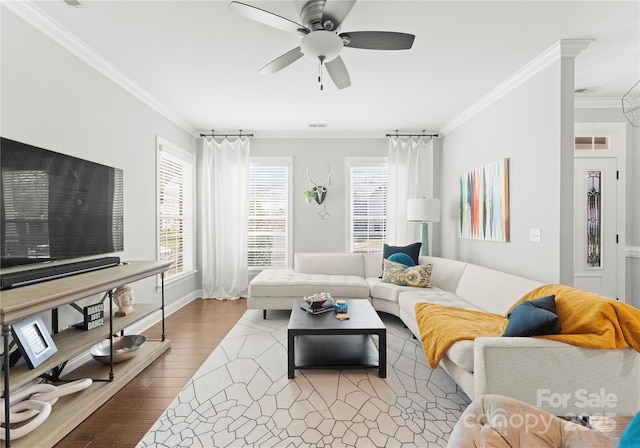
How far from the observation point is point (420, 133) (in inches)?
206

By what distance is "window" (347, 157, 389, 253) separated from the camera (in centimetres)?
533

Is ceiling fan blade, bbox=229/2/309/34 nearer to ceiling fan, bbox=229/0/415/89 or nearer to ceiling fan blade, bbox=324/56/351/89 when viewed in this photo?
ceiling fan, bbox=229/0/415/89

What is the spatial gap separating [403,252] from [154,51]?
3.58 m

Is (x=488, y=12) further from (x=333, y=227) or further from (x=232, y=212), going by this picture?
(x=232, y=212)

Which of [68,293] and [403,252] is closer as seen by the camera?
[68,293]

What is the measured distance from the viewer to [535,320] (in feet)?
6.32

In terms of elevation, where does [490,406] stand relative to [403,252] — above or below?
below

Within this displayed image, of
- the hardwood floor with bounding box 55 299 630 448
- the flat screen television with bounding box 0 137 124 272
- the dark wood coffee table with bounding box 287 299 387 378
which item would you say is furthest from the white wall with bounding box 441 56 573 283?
the flat screen television with bounding box 0 137 124 272

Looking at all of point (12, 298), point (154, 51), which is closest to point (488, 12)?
point (154, 51)

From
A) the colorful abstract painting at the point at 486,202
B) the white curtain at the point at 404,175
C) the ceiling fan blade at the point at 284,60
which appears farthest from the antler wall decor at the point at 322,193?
the ceiling fan blade at the point at 284,60

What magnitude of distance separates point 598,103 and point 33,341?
226 inches

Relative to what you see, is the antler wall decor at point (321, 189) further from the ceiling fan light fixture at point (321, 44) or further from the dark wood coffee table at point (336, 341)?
the ceiling fan light fixture at point (321, 44)

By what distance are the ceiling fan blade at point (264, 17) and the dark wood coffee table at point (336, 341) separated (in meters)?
2.14

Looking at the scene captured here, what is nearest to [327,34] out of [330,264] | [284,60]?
[284,60]
